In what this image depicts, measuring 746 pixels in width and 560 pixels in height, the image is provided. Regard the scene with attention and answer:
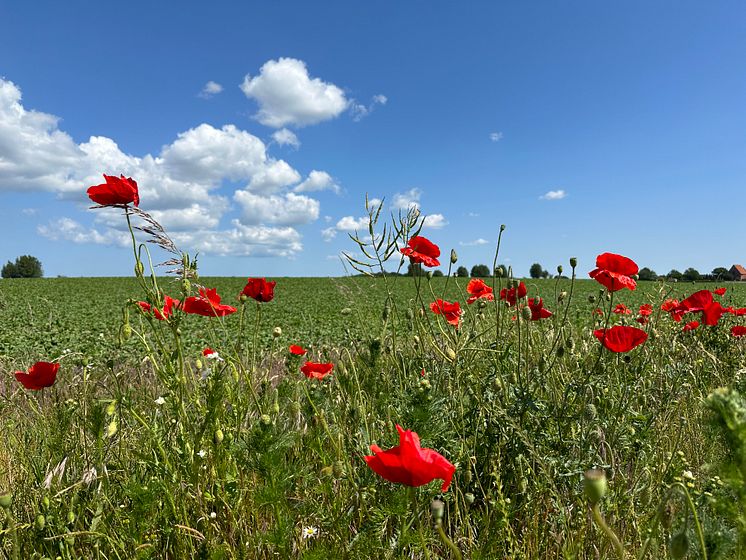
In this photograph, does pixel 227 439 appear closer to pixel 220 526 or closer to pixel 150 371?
pixel 220 526

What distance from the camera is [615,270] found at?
6.86 feet

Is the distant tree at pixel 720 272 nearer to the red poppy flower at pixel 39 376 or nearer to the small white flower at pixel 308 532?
the small white flower at pixel 308 532

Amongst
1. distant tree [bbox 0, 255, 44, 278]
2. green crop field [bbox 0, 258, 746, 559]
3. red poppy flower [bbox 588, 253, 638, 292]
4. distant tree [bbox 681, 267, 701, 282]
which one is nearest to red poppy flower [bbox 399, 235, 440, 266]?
green crop field [bbox 0, 258, 746, 559]

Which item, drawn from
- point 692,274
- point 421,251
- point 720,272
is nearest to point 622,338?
point 421,251

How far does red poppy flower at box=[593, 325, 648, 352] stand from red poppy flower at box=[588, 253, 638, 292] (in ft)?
0.56

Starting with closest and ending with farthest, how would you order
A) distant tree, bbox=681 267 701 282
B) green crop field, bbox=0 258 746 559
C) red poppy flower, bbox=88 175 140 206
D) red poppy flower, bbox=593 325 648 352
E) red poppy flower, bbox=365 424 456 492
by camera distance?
red poppy flower, bbox=365 424 456 492 < green crop field, bbox=0 258 746 559 < red poppy flower, bbox=88 175 140 206 < red poppy flower, bbox=593 325 648 352 < distant tree, bbox=681 267 701 282

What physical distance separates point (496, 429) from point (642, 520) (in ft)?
1.80

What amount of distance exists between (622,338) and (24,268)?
72.3m

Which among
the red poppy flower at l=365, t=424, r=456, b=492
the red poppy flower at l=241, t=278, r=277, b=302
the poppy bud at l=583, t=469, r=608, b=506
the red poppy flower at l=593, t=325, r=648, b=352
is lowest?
the red poppy flower at l=365, t=424, r=456, b=492

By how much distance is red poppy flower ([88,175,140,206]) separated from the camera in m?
1.77

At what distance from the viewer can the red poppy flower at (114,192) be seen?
1769 mm

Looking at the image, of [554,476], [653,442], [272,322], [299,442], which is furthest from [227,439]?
[272,322]

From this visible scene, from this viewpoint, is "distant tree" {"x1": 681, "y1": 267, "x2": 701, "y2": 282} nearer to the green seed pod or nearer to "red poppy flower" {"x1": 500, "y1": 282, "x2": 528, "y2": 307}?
"red poppy flower" {"x1": 500, "y1": 282, "x2": 528, "y2": 307}

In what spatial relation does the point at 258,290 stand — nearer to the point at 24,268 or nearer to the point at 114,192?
the point at 114,192
